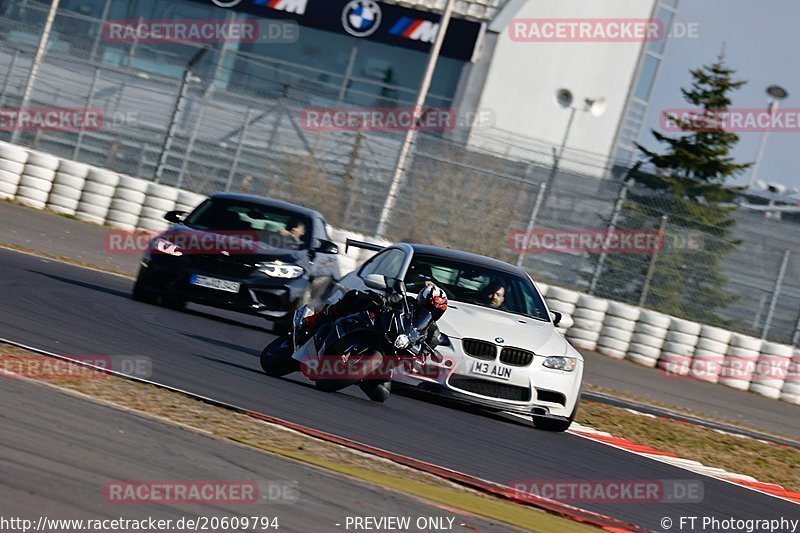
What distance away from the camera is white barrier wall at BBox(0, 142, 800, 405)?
66.9 ft

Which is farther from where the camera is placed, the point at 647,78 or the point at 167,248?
the point at 647,78

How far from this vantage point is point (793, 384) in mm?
20375

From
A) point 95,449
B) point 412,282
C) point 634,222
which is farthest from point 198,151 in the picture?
point 95,449

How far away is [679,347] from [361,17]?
19466 mm

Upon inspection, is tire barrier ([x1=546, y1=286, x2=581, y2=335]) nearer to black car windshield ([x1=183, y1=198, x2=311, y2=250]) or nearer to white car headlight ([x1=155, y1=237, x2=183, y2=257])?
black car windshield ([x1=183, y1=198, x2=311, y2=250])

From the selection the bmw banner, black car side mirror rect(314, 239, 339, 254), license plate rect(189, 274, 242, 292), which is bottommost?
license plate rect(189, 274, 242, 292)

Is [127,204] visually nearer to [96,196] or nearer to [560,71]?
[96,196]

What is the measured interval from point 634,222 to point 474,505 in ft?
52.4

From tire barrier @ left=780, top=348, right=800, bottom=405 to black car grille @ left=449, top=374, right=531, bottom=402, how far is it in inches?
416

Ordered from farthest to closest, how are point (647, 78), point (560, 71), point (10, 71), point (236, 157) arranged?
point (647, 78) → point (560, 71) → point (10, 71) → point (236, 157)

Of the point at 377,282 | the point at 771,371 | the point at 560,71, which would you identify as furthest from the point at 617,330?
the point at 560,71

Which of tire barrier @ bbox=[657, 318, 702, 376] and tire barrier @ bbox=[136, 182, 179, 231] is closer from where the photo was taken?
tire barrier @ bbox=[657, 318, 702, 376]

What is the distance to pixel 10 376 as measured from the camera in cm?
760

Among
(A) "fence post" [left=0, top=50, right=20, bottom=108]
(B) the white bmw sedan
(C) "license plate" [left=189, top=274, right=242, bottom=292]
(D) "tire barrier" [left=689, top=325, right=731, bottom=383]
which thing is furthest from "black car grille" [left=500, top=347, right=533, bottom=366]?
(A) "fence post" [left=0, top=50, right=20, bottom=108]
